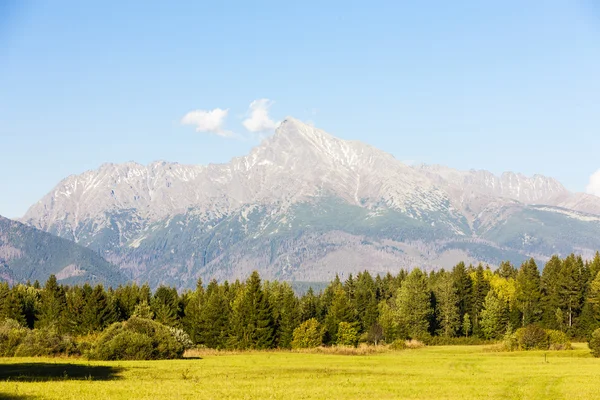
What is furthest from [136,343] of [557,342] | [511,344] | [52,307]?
[557,342]

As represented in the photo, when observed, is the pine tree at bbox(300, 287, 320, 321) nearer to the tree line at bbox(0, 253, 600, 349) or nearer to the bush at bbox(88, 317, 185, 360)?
the tree line at bbox(0, 253, 600, 349)

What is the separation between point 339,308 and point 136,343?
211ft

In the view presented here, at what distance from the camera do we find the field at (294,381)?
4500 cm

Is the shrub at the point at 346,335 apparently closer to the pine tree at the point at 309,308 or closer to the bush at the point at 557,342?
the pine tree at the point at 309,308

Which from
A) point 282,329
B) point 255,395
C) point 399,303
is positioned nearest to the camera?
point 255,395

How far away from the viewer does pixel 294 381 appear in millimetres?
54844

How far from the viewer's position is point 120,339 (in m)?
82.9

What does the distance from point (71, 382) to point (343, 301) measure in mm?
95825

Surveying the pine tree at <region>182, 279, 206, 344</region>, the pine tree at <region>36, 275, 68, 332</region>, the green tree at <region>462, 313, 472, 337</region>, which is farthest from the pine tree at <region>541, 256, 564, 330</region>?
the pine tree at <region>36, 275, 68, 332</region>

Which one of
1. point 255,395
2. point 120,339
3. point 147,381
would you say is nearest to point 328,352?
point 120,339

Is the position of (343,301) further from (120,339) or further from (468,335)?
(120,339)

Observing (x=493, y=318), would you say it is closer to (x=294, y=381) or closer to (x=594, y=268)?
(x=594, y=268)

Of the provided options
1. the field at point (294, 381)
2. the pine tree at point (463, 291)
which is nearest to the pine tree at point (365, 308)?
the pine tree at point (463, 291)

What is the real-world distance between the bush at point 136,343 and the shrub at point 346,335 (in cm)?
5262
